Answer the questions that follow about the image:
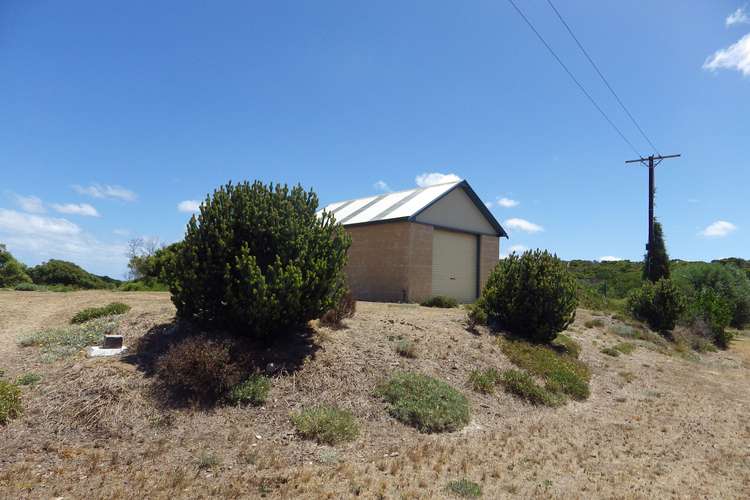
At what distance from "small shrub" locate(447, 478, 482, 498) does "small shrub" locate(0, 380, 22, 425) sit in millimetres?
5263

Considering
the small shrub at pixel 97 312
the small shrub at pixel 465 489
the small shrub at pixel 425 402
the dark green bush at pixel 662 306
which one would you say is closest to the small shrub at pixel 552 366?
the small shrub at pixel 425 402

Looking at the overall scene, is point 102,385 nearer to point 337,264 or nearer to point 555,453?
point 337,264

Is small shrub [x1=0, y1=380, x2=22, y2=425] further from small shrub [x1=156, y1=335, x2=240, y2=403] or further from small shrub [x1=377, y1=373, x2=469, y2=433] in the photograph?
small shrub [x1=377, y1=373, x2=469, y2=433]

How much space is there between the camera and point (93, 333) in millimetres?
9438

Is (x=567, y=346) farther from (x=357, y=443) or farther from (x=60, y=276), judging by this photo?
→ (x=60, y=276)

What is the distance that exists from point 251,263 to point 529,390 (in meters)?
5.39

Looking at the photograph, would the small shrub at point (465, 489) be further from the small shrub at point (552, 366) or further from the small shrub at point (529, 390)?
the small shrub at point (552, 366)

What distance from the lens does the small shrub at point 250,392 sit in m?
7.04

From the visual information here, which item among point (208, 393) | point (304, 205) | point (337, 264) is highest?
point (304, 205)

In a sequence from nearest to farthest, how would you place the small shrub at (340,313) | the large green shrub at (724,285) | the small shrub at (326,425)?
the small shrub at (326,425) → the small shrub at (340,313) → the large green shrub at (724,285)

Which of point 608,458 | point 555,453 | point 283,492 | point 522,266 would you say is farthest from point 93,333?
point 522,266

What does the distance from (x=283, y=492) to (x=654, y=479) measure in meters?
4.25

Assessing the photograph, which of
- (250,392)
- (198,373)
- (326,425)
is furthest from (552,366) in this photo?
(198,373)

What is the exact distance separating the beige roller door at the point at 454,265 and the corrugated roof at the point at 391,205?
1521mm
